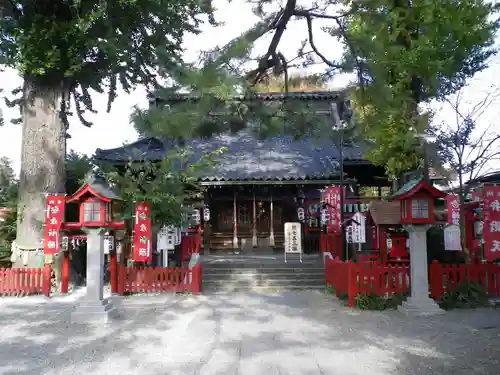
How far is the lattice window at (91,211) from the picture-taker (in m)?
8.31

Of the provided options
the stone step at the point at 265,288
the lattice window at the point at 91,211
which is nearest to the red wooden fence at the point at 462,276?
the stone step at the point at 265,288

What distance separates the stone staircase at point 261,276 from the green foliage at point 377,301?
3.08 meters

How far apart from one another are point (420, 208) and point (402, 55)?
3245 mm

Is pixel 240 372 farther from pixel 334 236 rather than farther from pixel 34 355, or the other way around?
pixel 334 236

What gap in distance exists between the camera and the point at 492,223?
9.43 m

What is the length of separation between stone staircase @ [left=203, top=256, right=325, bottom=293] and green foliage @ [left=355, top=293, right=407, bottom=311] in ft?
10.1

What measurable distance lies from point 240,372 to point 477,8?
784 cm

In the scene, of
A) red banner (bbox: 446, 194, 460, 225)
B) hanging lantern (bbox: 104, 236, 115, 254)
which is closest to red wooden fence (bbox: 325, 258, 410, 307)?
red banner (bbox: 446, 194, 460, 225)

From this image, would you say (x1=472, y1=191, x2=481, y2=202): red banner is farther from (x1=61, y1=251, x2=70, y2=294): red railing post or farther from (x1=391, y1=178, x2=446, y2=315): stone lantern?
(x1=61, y1=251, x2=70, y2=294): red railing post

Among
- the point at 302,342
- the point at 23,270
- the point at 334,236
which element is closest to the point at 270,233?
the point at 334,236

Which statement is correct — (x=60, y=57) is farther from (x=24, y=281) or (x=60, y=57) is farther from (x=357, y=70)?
(x=357, y=70)

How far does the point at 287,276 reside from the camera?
42.7ft

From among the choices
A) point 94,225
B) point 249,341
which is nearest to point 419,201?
point 249,341

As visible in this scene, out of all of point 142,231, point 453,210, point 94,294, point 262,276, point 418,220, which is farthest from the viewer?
point 262,276
